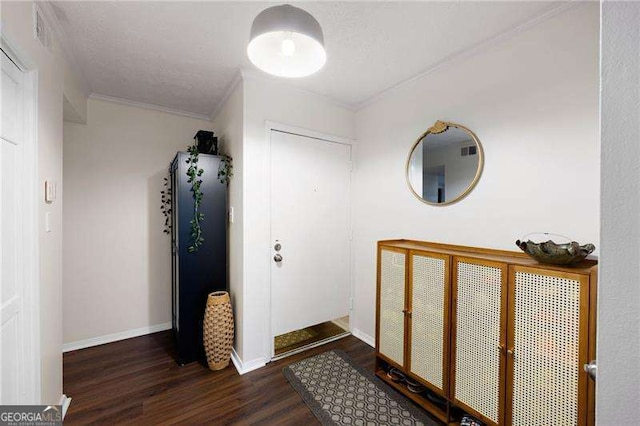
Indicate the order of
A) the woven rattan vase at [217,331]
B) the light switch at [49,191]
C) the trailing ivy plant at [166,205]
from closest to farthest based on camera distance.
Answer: the light switch at [49,191] < the woven rattan vase at [217,331] < the trailing ivy plant at [166,205]

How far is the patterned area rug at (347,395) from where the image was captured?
1.72 m

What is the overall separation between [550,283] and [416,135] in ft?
4.76

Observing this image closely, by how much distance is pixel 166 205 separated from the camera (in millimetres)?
2979

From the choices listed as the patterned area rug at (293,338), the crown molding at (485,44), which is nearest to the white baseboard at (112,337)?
the patterned area rug at (293,338)

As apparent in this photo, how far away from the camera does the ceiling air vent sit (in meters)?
1.40

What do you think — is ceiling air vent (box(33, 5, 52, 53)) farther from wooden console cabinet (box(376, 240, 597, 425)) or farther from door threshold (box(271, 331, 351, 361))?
door threshold (box(271, 331, 351, 361))

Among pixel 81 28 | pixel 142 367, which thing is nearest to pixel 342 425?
pixel 142 367

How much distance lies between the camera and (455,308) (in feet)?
5.43

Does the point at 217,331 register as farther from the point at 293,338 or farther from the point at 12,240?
the point at 12,240

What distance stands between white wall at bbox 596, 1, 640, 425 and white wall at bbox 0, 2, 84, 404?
2.11m

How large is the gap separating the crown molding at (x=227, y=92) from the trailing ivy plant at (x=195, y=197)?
66 centimetres

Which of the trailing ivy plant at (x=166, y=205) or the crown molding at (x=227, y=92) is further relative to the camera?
the trailing ivy plant at (x=166, y=205)

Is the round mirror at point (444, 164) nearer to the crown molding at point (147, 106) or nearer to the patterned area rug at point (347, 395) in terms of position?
the patterned area rug at point (347, 395)

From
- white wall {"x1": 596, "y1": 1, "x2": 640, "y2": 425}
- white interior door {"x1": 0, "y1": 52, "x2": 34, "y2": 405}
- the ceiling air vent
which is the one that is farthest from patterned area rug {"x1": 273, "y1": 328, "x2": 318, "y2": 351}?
the ceiling air vent
